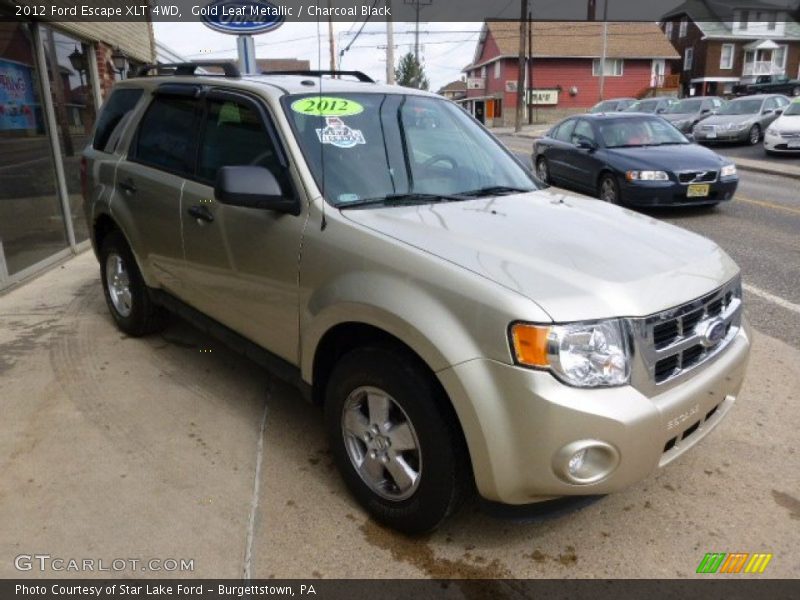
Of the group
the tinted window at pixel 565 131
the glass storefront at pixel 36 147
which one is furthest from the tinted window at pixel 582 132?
the glass storefront at pixel 36 147

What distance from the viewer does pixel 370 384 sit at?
8.34 ft

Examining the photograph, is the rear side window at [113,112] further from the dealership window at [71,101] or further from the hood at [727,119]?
the hood at [727,119]

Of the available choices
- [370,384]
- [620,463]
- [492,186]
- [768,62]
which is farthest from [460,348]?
[768,62]

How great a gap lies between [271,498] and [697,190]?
794 centimetres

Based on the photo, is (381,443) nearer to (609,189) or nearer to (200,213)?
(200,213)

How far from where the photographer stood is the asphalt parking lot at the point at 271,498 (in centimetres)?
250

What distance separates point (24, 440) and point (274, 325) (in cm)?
152

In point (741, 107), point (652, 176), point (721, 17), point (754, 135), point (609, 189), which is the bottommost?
point (754, 135)

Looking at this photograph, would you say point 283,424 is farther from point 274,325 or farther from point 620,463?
point 620,463

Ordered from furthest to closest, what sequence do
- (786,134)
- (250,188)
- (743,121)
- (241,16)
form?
(743,121) < (786,134) < (241,16) < (250,188)

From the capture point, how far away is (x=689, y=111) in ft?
77.0

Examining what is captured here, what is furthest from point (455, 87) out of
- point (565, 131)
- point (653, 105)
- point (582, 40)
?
point (565, 131)

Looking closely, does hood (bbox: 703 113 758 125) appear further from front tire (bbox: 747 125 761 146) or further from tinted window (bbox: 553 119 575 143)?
tinted window (bbox: 553 119 575 143)

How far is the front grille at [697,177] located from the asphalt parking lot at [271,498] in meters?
5.16
